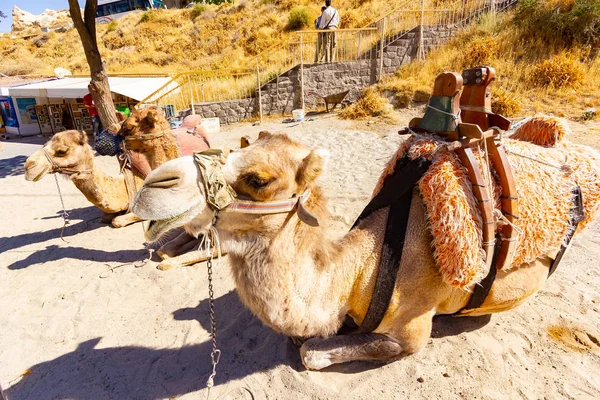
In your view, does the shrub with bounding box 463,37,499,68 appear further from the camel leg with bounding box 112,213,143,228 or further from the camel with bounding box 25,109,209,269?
the camel leg with bounding box 112,213,143,228

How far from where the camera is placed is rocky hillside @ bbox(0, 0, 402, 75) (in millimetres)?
25719

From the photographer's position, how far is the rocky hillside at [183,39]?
25.7 metres

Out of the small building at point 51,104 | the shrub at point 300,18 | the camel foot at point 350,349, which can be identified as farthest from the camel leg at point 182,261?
the shrub at point 300,18

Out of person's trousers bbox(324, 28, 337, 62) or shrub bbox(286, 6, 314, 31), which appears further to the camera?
shrub bbox(286, 6, 314, 31)

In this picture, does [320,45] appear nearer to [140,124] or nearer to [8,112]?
[140,124]

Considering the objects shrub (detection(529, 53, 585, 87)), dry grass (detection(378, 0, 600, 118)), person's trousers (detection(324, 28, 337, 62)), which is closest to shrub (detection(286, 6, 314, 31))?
person's trousers (detection(324, 28, 337, 62))

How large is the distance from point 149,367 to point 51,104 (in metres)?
16.0

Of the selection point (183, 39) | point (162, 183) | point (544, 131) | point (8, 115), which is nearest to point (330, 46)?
point (544, 131)

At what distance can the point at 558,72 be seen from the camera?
1059 centimetres

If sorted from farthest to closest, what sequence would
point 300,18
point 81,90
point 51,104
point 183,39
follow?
point 183,39 < point 300,18 < point 51,104 < point 81,90

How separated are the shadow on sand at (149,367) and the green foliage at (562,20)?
1431 centimetres

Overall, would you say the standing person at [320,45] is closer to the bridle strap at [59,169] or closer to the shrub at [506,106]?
the shrub at [506,106]

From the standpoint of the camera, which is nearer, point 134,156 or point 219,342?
point 219,342

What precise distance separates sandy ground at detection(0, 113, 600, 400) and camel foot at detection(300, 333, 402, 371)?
0.33m
